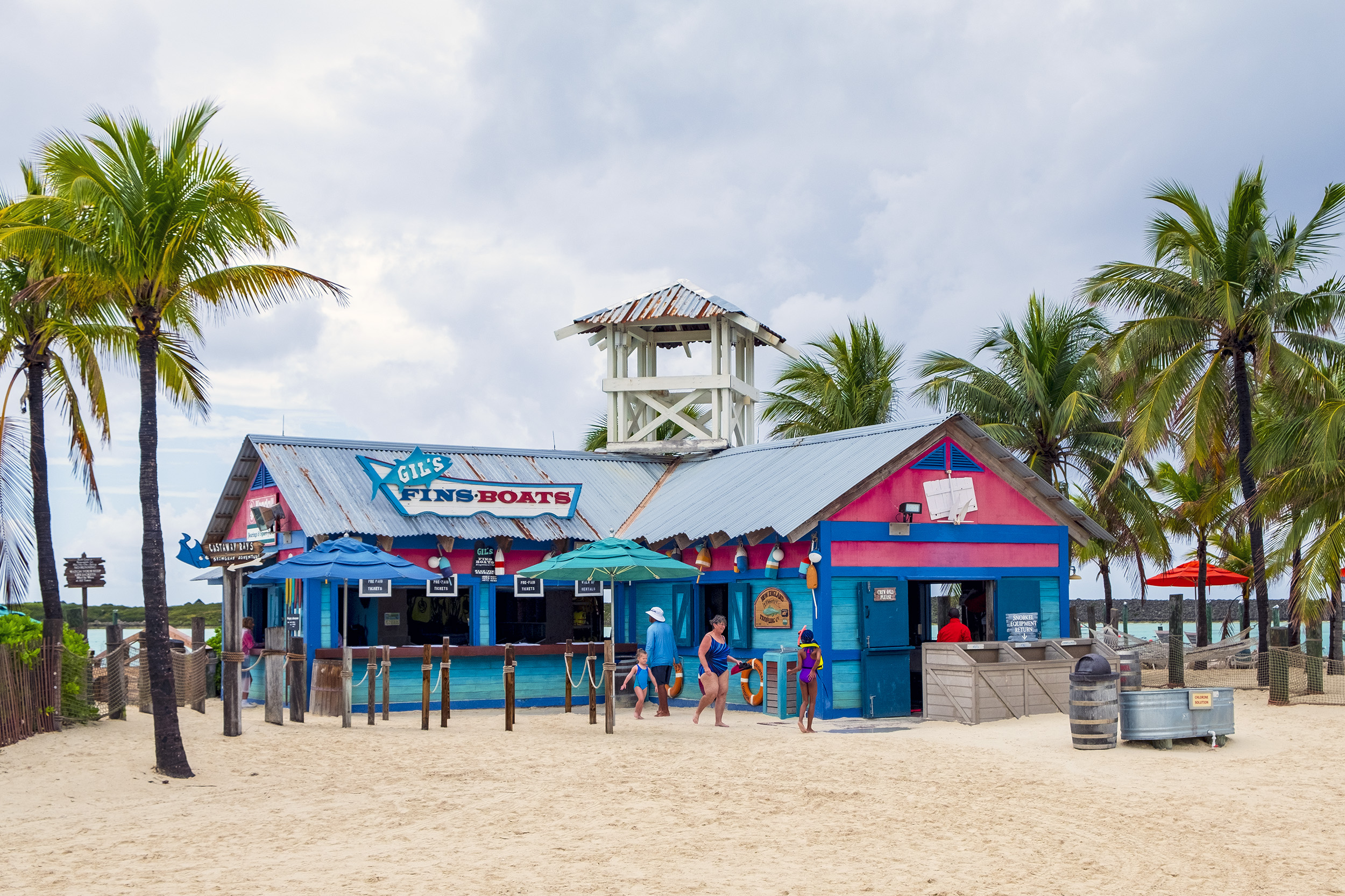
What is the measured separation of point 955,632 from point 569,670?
217 inches

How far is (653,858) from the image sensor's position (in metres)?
8.84

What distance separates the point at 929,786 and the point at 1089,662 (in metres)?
3.16

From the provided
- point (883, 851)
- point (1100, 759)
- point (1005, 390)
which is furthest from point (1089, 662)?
point (1005, 390)

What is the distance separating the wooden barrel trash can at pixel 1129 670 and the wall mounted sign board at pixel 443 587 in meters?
9.89

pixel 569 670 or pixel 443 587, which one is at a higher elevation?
pixel 443 587

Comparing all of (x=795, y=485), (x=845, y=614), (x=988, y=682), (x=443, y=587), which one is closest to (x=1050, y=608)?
(x=988, y=682)

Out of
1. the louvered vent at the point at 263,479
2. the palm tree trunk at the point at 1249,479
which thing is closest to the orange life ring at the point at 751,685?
the louvered vent at the point at 263,479

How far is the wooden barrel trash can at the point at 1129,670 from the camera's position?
17391mm

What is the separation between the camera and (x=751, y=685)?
60.7 ft

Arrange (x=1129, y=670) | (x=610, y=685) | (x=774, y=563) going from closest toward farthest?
(x=610, y=685), (x=1129, y=670), (x=774, y=563)

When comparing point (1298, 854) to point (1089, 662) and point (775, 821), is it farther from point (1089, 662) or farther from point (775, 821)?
point (1089, 662)

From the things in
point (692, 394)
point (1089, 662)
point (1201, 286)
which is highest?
point (1201, 286)

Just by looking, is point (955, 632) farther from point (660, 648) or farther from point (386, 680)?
point (386, 680)

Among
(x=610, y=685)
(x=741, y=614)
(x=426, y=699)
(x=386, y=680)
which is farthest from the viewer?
(x=741, y=614)
